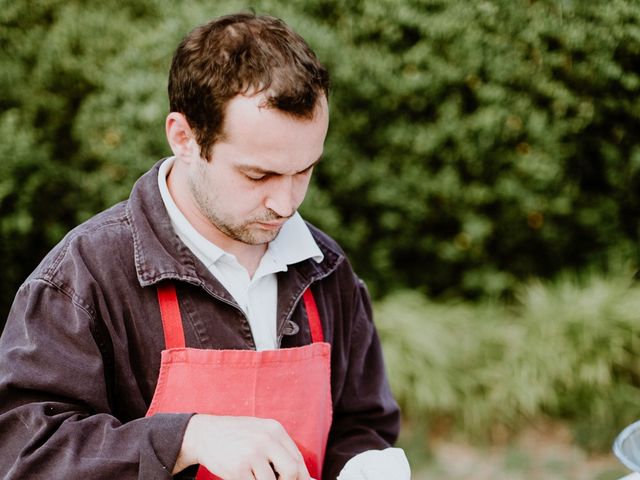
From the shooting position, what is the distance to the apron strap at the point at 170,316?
1645 mm

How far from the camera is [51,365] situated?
1.49 meters

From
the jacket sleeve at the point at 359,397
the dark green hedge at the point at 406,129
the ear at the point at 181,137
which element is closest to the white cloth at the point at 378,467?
the jacket sleeve at the point at 359,397

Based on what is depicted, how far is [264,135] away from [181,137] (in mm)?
236

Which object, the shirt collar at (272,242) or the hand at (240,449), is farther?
the shirt collar at (272,242)

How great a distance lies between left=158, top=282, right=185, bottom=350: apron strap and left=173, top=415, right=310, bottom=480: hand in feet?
0.67

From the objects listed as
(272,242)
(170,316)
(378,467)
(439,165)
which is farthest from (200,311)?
(439,165)

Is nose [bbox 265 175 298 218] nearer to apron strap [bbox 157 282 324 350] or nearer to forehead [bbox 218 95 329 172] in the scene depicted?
forehead [bbox 218 95 329 172]

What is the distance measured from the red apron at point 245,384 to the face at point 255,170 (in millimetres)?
213

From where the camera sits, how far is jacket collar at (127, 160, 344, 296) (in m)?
1.63

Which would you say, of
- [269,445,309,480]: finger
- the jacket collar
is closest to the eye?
the jacket collar

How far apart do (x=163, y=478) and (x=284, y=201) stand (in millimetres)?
638

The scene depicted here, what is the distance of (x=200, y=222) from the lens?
5.85 ft

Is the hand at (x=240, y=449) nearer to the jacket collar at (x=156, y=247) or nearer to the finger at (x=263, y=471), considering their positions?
the finger at (x=263, y=471)

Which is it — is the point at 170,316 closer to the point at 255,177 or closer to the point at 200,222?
the point at 200,222
